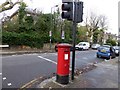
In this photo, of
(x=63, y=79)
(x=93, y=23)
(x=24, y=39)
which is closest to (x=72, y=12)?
(x=63, y=79)

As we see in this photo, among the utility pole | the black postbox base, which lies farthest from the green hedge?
the black postbox base

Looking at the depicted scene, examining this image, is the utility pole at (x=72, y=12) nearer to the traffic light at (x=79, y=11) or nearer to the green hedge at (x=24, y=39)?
the traffic light at (x=79, y=11)

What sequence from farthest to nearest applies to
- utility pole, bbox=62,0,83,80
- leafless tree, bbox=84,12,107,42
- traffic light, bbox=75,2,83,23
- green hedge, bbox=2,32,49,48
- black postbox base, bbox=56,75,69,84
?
1. leafless tree, bbox=84,12,107,42
2. green hedge, bbox=2,32,49,48
3. traffic light, bbox=75,2,83,23
4. utility pole, bbox=62,0,83,80
5. black postbox base, bbox=56,75,69,84

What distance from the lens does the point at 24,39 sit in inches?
1330

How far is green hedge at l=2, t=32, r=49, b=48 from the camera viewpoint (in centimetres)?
3117

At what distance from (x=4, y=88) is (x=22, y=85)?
78cm

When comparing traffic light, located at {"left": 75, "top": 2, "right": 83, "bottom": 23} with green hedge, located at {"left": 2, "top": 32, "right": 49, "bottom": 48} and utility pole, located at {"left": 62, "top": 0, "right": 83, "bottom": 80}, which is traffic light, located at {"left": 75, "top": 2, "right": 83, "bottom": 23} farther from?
green hedge, located at {"left": 2, "top": 32, "right": 49, "bottom": 48}

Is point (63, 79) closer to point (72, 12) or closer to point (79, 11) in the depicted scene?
point (72, 12)

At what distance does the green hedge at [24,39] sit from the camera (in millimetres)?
31167

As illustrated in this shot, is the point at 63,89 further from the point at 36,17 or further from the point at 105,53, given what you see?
the point at 36,17

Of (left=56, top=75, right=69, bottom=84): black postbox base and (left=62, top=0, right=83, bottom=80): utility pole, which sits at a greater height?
(left=62, top=0, right=83, bottom=80): utility pole

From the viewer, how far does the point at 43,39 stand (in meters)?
37.6

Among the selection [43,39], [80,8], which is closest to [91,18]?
[43,39]

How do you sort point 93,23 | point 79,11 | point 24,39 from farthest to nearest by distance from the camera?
point 93,23
point 24,39
point 79,11
